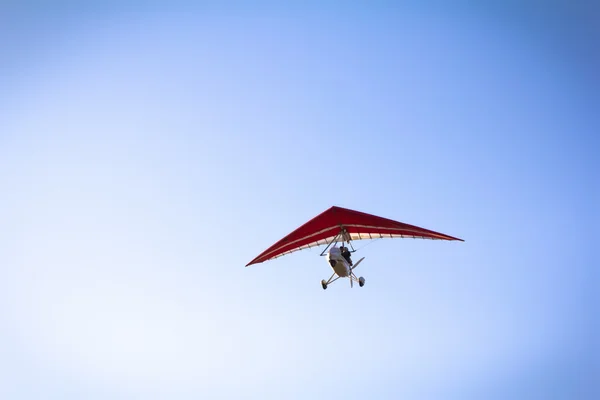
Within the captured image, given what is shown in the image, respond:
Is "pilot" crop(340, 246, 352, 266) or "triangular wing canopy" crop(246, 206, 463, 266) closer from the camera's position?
"triangular wing canopy" crop(246, 206, 463, 266)

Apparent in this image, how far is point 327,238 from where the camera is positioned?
2281cm

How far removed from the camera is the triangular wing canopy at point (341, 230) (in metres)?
19.9

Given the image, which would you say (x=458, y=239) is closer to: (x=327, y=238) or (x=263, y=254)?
(x=327, y=238)

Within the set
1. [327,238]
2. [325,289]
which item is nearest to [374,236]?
[327,238]

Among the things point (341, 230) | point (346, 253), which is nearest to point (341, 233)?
point (341, 230)

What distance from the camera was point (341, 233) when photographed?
2156cm

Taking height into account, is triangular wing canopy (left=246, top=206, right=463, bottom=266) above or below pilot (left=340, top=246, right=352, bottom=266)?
above

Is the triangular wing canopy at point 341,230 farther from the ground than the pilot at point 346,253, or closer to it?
farther from the ground

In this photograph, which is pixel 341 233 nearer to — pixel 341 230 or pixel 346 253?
pixel 341 230

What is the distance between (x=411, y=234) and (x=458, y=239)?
6.64ft

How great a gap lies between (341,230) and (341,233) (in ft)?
1.07

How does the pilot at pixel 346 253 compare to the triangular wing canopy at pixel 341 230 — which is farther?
the pilot at pixel 346 253

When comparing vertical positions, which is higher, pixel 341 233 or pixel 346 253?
pixel 341 233

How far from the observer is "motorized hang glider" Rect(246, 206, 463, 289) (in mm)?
19766
